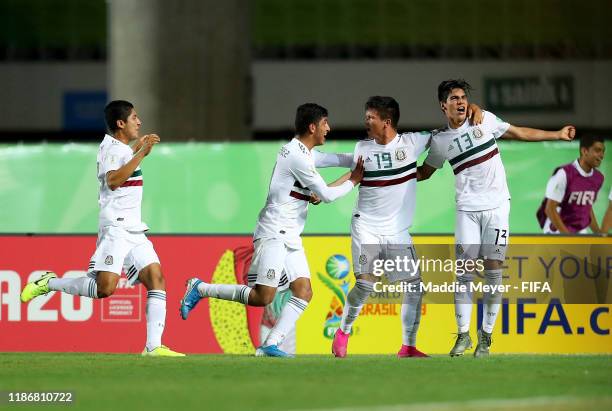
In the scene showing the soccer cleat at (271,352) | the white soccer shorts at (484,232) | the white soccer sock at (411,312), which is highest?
the white soccer shorts at (484,232)

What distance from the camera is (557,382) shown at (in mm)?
9141

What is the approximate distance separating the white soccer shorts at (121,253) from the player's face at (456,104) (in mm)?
2442

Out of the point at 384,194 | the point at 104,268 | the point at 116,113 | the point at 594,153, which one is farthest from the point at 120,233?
the point at 594,153

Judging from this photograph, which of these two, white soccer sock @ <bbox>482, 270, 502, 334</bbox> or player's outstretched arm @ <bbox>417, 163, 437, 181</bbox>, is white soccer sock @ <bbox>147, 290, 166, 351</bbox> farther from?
white soccer sock @ <bbox>482, 270, 502, 334</bbox>

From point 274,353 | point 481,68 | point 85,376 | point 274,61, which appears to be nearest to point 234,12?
point 274,61

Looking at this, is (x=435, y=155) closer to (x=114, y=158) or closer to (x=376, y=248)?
(x=376, y=248)

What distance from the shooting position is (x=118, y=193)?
35.4 ft

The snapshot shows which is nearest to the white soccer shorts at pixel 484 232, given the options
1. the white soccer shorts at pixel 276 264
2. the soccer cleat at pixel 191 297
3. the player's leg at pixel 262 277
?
the white soccer shorts at pixel 276 264

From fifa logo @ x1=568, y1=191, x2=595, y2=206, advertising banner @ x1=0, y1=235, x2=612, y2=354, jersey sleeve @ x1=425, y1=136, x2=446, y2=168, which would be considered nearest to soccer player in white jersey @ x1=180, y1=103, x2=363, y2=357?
jersey sleeve @ x1=425, y1=136, x2=446, y2=168

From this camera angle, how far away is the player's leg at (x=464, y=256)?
1072cm

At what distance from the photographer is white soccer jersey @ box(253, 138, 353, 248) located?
10.7 meters

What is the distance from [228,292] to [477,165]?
2053 mm

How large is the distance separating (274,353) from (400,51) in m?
13.2

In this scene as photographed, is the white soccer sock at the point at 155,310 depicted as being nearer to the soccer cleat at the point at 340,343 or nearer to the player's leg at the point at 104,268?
the player's leg at the point at 104,268
